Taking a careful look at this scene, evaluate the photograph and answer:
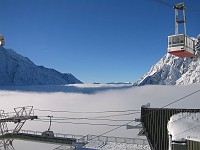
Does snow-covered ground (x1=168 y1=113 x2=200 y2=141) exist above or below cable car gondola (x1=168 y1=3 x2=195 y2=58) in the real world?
below

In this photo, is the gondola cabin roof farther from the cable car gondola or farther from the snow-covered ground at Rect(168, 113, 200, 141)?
the snow-covered ground at Rect(168, 113, 200, 141)

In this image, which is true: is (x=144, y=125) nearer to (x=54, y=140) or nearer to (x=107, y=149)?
(x=107, y=149)

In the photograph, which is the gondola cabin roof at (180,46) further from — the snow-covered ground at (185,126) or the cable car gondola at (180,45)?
the snow-covered ground at (185,126)

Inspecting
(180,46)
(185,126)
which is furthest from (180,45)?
(185,126)

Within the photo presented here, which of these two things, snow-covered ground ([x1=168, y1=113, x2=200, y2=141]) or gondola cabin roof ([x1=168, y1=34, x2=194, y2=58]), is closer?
snow-covered ground ([x1=168, y1=113, x2=200, y2=141])

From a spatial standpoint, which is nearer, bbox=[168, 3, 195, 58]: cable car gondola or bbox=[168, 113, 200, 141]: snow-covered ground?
A: bbox=[168, 113, 200, 141]: snow-covered ground

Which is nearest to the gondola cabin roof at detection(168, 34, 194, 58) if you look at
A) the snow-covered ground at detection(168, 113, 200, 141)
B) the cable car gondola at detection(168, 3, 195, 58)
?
the cable car gondola at detection(168, 3, 195, 58)

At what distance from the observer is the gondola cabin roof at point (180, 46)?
990 inches

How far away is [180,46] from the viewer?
25266 millimetres

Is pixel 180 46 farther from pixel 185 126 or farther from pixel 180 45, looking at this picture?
pixel 185 126

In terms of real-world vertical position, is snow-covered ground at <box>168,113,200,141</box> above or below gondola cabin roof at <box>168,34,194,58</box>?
below

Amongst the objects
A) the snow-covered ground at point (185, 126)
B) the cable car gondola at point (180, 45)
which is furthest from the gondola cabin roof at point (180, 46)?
the snow-covered ground at point (185, 126)

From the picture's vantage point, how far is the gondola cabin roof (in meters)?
25.1

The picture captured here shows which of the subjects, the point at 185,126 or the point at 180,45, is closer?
the point at 185,126
